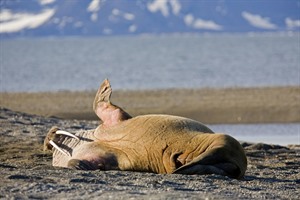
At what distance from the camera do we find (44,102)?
31.7m

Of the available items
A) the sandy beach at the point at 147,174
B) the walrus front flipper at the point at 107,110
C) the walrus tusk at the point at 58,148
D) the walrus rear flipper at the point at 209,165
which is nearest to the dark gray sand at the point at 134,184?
the sandy beach at the point at 147,174

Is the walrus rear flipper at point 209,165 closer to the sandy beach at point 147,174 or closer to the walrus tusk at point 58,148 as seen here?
the sandy beach at point 147,174

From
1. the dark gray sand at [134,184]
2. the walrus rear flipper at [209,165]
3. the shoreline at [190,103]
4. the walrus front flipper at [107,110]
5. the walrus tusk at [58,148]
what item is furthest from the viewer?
the shoreline at [190,103]

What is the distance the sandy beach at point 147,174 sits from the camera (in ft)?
29.9

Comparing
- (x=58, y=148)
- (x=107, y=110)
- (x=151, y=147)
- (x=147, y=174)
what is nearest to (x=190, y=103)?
(x=58, y=148)

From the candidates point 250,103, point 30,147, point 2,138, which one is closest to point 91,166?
point 30,147

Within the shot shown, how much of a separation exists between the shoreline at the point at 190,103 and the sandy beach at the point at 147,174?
0.03 metres

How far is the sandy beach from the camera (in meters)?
9.11

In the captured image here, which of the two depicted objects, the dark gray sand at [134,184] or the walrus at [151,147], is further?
the walrus at [151,147]

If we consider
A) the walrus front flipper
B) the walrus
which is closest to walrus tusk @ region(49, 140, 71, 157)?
the walrus

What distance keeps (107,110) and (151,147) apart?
107cm

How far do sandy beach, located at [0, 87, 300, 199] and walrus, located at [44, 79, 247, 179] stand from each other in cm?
21

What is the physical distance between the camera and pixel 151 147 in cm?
1084

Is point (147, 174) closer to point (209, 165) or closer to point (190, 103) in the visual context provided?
point (209, 165)
